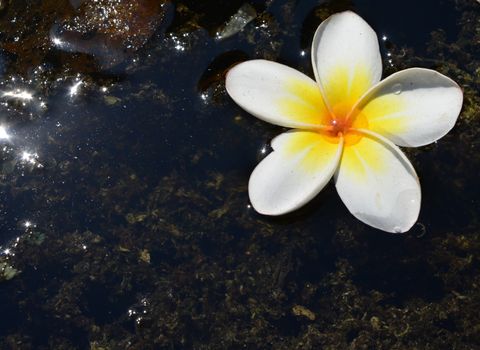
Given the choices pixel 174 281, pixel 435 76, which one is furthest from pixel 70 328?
pixel 435 76

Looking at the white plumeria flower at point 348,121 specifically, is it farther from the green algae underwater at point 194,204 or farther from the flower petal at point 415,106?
the green algae underwater at point 194,204

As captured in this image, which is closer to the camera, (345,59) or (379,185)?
(379,185)

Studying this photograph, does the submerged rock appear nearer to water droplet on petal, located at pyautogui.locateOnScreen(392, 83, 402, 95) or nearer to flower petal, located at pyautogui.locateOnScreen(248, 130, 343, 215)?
flower petal, located at pyautogui.locateOnScreen(248, 130, 343, 215)

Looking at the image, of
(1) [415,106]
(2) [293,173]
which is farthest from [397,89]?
(2) [293,173]

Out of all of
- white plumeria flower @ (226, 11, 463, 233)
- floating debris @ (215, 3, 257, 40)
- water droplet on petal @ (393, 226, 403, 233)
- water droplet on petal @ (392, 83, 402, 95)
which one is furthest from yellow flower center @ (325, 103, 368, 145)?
floating debris @ (215, 3, 257, 40)

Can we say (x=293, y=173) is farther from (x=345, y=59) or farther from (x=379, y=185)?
(x=345, y=59)

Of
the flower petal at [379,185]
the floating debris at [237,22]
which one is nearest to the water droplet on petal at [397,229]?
the flower petal at [379,185]
